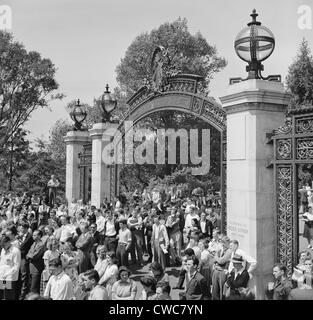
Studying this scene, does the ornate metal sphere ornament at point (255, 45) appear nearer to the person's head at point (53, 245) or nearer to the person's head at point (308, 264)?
the person's head at point (308, 264)

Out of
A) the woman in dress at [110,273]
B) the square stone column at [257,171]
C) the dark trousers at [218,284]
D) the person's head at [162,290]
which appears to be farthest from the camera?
the square stone column at [257,171]

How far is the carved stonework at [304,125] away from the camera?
273 inches

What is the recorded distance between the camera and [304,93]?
2694 cm

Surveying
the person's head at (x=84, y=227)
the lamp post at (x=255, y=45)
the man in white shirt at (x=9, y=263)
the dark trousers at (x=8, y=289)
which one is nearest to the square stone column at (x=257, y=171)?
the lamp post at (x=255, y=45)

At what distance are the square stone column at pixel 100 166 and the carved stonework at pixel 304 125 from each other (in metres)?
8.51

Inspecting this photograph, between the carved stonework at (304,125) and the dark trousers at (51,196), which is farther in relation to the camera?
the dark trousers at (51,196)

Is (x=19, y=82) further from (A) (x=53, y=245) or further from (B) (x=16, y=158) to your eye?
(A) (x=53, y=245)

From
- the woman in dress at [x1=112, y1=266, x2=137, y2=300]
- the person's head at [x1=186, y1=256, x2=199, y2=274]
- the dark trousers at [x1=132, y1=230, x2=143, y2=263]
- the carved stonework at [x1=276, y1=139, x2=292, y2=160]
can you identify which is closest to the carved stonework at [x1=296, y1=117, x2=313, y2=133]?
the carved stonework at [x1=276, y1=139, x2=292, y2=160]

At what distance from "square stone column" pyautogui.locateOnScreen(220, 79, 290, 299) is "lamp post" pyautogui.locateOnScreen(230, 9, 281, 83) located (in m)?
→ 0.29

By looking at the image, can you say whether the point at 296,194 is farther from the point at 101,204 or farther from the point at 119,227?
the point at 101,204

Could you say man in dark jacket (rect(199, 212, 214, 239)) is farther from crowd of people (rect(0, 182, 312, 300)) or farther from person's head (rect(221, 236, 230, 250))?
person's head (rect(221, 236, 230, 250))
